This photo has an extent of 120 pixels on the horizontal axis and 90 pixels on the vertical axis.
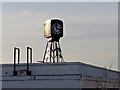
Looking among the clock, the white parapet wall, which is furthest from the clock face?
the white parapet wall

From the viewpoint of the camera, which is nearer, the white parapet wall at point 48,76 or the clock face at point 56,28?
the white parapet wall at point 48,76

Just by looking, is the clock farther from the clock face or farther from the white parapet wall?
the white parapet wall

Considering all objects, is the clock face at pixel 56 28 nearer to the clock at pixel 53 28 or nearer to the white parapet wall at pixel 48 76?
the clock at pixel 53 28

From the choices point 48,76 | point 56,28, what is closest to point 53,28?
point 56,28

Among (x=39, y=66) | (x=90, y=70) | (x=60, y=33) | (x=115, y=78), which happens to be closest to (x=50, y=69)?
(x=39, y=66)

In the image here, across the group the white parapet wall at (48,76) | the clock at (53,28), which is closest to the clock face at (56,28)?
the clock at (53,28)

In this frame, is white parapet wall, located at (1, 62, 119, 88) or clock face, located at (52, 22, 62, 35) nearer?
A: white parapet wall, located at (1, 62, 119, 88)

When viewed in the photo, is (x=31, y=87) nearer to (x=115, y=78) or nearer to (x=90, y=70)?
(x=90, y=70)

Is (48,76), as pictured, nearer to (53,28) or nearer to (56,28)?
(53,28)

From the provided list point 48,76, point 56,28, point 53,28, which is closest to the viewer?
point 48,76

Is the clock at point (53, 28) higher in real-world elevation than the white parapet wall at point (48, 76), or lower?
higher

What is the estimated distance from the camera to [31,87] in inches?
1816

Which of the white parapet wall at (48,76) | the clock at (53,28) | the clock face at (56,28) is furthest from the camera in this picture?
the clock face at (56,28)

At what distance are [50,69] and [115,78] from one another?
23752 millimetres
